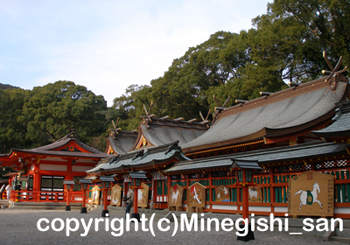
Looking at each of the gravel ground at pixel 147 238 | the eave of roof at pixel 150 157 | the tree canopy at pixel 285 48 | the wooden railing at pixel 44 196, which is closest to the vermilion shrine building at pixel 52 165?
the wooden railing at pixel 44 196

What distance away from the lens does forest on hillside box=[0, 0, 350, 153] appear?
30.3 m

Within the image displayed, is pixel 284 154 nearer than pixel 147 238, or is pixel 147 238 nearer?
Result: pixel 147 238

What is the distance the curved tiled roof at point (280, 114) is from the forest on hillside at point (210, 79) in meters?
10.1

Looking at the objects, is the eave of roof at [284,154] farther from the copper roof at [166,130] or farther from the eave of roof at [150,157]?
the copper roof at [166,130]

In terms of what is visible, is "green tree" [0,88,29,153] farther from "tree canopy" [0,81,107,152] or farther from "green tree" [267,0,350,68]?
"green tree" [267,0,350,68]

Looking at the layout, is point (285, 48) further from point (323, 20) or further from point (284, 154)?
point (284, 154)

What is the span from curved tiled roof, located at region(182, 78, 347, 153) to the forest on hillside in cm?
1015

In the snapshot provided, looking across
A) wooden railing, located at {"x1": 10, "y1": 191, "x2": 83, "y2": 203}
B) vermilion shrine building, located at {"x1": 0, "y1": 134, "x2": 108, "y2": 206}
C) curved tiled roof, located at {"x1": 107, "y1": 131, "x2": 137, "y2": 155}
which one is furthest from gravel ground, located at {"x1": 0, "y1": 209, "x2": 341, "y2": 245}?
curved tiled roof, located at {"x1": 107, "y1": 131, "x2": 137, "y2": 155}

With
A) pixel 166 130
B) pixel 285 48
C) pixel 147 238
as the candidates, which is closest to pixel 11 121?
pixel 166 130

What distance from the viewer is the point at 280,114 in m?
18.2

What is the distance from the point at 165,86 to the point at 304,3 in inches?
837

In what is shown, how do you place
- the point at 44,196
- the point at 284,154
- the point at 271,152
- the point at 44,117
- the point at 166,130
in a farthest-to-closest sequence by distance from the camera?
the point at 44,117, the point at 166,130, the point at 44,196, the point at 271,152, the point at 284,154

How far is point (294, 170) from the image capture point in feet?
34.2

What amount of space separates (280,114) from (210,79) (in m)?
27.5
